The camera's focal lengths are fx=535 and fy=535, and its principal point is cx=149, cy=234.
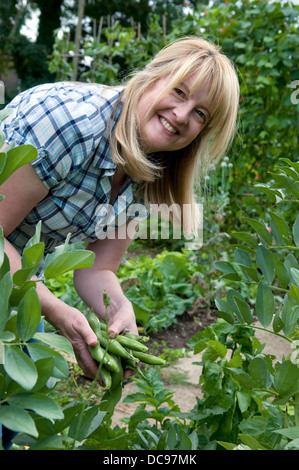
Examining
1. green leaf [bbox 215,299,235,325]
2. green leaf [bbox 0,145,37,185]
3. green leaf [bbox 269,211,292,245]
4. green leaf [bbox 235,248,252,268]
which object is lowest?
green leaf [bbox 215,299,235,325]

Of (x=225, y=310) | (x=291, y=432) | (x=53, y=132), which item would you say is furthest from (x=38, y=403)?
(x=53, y=132)

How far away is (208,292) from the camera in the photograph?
3963 mm

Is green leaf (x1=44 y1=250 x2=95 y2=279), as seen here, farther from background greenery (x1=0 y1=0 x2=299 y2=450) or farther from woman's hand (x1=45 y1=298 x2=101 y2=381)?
woman's hand (x1=45 y1=298 x2=101 y2=381)

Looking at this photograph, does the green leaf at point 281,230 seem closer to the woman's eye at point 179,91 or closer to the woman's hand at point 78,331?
the woman's hand at point 78,331

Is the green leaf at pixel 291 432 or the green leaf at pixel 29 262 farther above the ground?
the green leaf at pixel 29 262

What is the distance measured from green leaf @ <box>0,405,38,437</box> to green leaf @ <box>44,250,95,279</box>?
7.1 inches

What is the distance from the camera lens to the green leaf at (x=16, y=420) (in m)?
0.56

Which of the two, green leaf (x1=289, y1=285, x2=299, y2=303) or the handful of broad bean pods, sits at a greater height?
green leaf (x1=289, y1=285, x2=299, y2=303)

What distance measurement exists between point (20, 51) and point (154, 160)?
14.6 meters

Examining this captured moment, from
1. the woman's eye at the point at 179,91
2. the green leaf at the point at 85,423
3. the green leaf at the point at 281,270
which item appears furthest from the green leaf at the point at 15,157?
the woman's eye at the point at 179,91

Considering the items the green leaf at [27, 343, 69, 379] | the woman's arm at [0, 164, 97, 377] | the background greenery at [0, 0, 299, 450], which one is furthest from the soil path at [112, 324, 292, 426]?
the green leaf at [27, 343, 69, 379]

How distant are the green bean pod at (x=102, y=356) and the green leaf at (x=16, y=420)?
63 cm

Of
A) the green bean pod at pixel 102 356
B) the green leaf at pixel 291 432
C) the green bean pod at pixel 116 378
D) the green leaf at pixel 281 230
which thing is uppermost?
the green leaf at pixel 281 230

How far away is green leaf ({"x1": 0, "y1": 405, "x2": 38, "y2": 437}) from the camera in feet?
1.84
